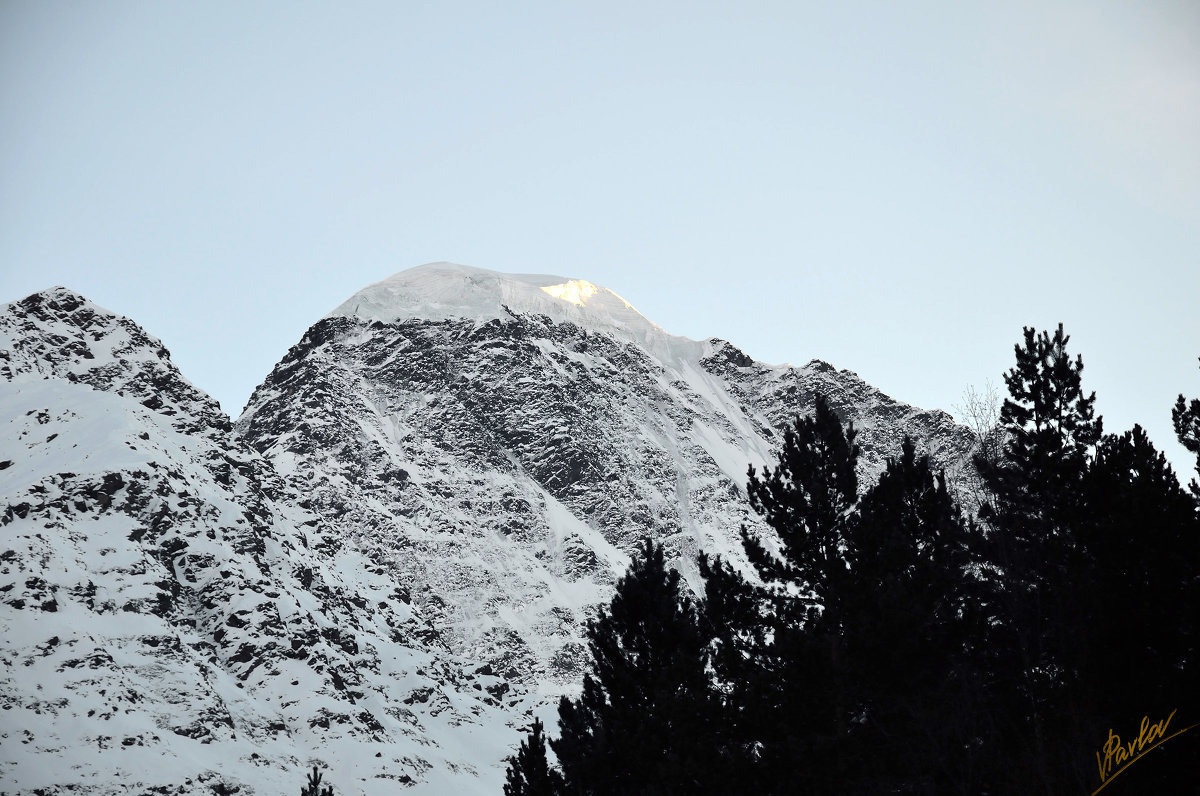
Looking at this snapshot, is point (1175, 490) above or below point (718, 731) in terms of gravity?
above

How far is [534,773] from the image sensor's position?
103 feet

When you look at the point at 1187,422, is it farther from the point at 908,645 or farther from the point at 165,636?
the point at 165,636

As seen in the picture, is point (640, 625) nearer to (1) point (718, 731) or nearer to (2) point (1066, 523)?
(1) point (718, 731)

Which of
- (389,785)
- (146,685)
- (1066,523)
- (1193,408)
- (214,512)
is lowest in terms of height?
(389,785)

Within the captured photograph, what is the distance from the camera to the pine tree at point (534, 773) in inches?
1204

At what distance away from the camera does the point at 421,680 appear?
195875 millimetres

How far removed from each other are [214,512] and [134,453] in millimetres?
16626

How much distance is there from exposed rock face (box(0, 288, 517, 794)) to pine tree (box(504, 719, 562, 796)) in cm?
10515

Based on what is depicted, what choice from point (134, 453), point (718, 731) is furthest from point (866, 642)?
point (134, 453)

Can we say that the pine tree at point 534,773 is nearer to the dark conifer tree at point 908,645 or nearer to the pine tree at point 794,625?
the pine tree at point 794,625

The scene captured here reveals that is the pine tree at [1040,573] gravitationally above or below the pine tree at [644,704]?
above
